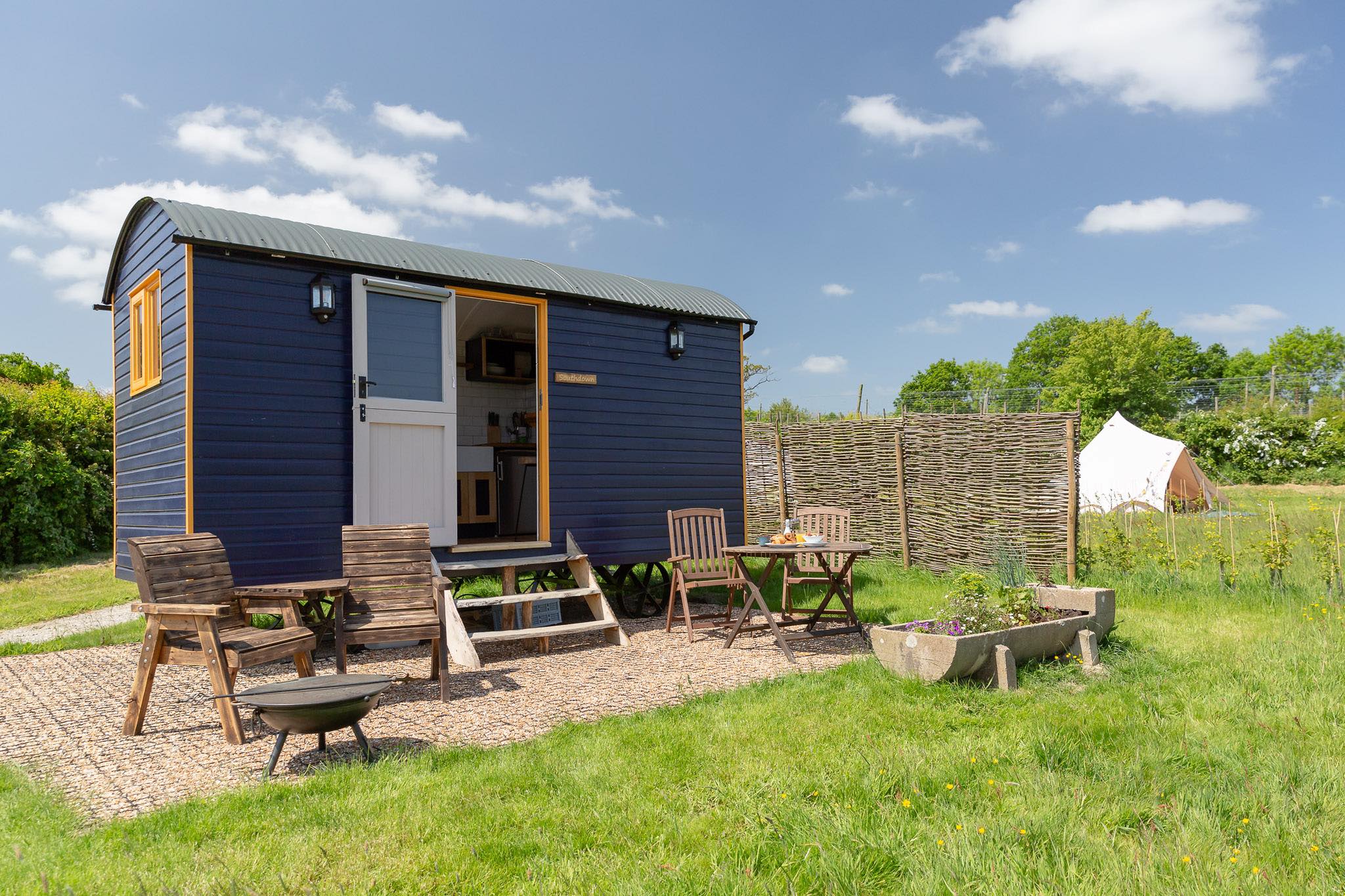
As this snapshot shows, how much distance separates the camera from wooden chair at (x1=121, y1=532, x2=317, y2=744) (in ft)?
12.4

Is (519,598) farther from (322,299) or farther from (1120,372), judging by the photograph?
(1120,372)

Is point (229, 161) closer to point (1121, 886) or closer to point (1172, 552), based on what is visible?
point (1121, 886)

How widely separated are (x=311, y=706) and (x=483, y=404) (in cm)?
702

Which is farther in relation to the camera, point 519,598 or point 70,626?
point 70,626

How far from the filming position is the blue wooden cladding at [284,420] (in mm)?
5285

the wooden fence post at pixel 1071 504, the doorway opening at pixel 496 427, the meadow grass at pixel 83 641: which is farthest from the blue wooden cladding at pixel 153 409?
the wooden fence post at pixel 1071 504

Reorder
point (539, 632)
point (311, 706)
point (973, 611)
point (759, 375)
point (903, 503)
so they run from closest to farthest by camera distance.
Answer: point (311, 706)
point (973, 611)
point (539, 632)
point (903, 503)
point (759, 375)

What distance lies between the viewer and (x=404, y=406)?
611cm

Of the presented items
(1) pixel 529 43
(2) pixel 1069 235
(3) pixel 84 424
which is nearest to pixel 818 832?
(1) pixel 529 43

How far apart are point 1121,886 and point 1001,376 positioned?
199ft

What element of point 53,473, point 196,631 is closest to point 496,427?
point 196,631

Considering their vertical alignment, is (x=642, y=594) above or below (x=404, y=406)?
below

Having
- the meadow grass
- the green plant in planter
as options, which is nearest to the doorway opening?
the meadow grass

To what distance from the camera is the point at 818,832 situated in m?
2.41
